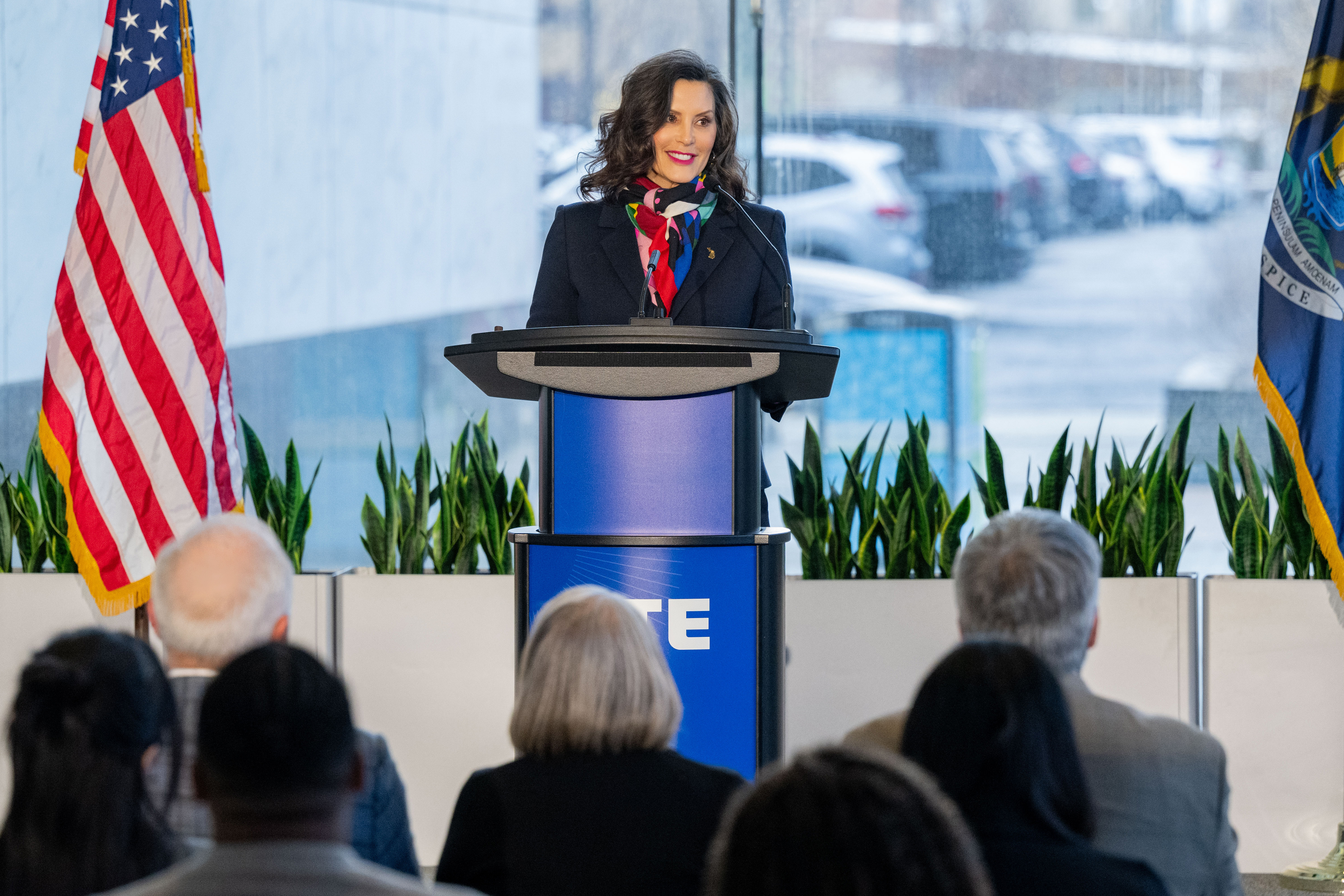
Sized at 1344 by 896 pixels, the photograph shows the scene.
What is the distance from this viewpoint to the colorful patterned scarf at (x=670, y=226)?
2637 millimetres

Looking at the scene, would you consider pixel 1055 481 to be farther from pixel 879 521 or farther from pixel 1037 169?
pixel 1037 169

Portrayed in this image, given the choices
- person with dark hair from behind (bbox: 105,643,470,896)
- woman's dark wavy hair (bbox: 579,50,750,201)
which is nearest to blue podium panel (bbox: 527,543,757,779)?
woman's dark wavy hair (bbox: 579,50,750,201)

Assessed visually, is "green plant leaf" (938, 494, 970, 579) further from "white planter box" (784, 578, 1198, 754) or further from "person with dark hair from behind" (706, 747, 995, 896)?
"person with dark hair from behind" (706, 747, 995, 896)

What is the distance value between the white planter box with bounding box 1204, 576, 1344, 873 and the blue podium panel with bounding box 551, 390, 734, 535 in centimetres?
204

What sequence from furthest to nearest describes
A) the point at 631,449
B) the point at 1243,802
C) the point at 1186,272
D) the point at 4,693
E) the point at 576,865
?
1. the point at 1186,272
2. the point at 4,693
3. the point at 1243,802
4. the point at 631,449
5. the point at 576,865

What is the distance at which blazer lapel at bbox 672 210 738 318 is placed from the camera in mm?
2668

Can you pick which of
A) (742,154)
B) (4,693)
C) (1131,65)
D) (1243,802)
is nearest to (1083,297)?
(1131,65)

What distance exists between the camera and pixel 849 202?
15.8 feet

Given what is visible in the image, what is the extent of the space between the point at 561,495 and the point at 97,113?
2.15 meters

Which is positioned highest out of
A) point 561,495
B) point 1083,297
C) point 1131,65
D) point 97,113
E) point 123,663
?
point 1131,65

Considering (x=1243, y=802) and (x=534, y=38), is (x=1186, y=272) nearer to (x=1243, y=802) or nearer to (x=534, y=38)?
(x=1243, y=802)

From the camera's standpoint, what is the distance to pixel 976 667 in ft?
4.21

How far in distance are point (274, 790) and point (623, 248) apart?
170 centimetres

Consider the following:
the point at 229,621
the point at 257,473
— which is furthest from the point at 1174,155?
the point at 229,621
